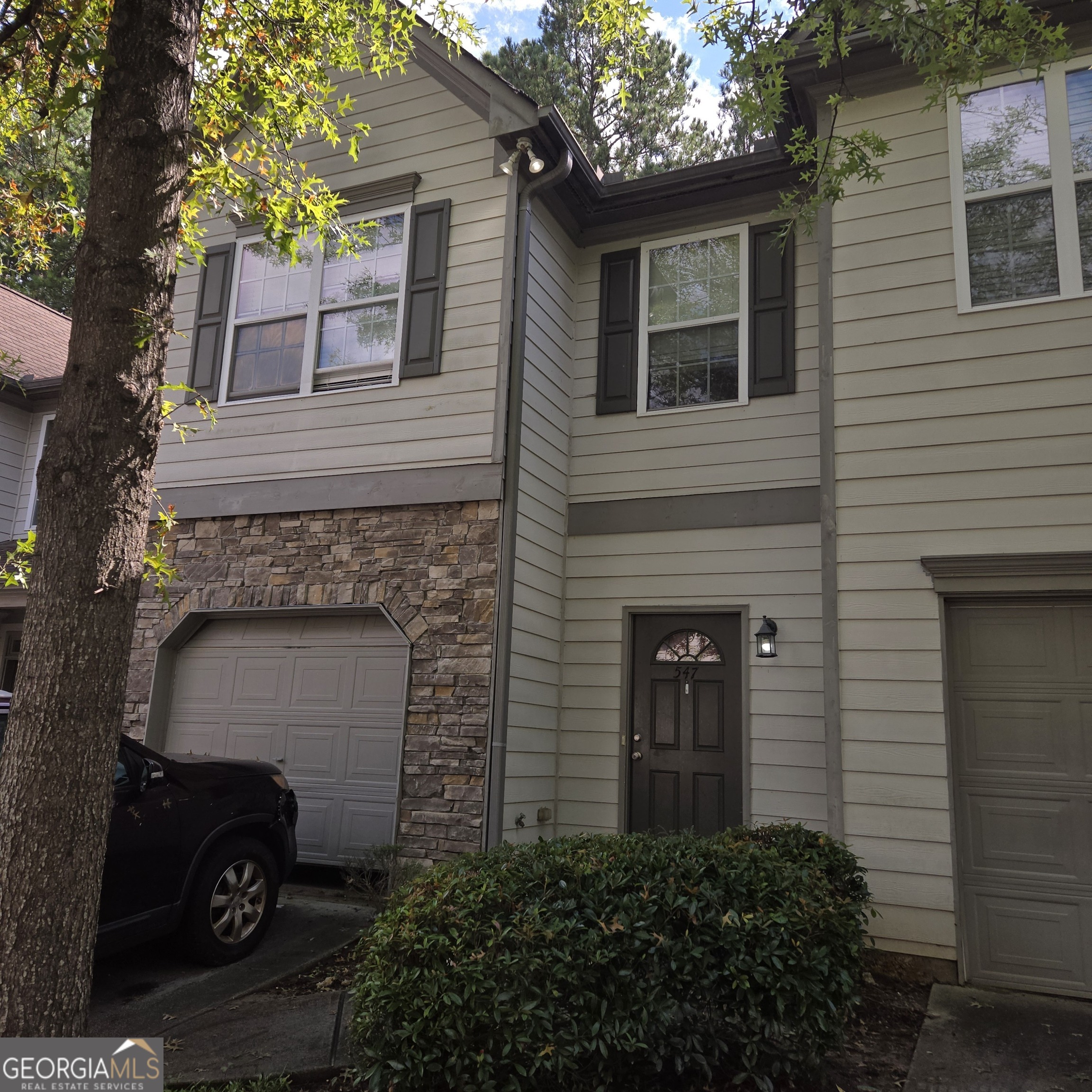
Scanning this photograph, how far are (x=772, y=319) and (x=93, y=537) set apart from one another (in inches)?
243

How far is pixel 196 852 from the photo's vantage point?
5.41 metres

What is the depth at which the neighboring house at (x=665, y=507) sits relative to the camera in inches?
221

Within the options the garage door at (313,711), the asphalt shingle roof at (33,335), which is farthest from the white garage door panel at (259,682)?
the asphalt shingle roof at (33,335)

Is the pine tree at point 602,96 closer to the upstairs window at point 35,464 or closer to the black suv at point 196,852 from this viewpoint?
the upstairs window at point 35,464

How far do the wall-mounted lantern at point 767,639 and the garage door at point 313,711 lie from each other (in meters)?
2.79

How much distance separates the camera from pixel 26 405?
12.3 m

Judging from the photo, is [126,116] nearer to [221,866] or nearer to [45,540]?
[45,540]

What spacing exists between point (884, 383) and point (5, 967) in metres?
5.74

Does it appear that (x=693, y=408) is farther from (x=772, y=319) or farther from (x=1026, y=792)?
(x=1026, y=792)

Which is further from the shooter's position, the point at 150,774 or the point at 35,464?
the point at 35,464

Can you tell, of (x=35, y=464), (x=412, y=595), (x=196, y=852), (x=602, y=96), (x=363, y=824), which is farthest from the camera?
(x=602, y=96)

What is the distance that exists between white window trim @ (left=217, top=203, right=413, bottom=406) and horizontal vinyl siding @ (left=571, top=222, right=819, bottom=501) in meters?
1.69

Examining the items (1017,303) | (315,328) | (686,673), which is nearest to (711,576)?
(686,673)

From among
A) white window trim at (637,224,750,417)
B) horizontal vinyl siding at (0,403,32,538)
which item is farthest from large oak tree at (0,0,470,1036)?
horizontal vinyl siding at (0,403,32,538)
